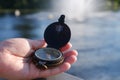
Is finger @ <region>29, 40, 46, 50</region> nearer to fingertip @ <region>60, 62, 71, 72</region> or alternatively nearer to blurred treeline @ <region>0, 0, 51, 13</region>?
fingertip @ <region>60, 62, 71, 72</region>

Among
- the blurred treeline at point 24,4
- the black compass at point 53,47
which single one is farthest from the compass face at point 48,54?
the blurred treeline at point 24,4

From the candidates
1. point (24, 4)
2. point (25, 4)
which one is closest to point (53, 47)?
point (24, 4)

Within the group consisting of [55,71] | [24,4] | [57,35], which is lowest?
[24,4]

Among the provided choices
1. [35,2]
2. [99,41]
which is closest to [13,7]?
[35,2]

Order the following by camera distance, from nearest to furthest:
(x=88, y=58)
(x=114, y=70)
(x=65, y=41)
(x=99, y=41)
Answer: (x=65, y=41), (x=114, y=70), (x=88, y=58), (x=99, y=41)

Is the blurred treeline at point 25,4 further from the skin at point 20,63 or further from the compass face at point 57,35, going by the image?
the skin at point 20,63

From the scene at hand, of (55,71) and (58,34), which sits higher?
(58,34)

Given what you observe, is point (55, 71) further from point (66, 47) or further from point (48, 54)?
point (66, 47)

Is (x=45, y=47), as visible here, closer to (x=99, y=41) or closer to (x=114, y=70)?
(x=114, y=70)

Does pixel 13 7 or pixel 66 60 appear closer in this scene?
pixel 66 60
